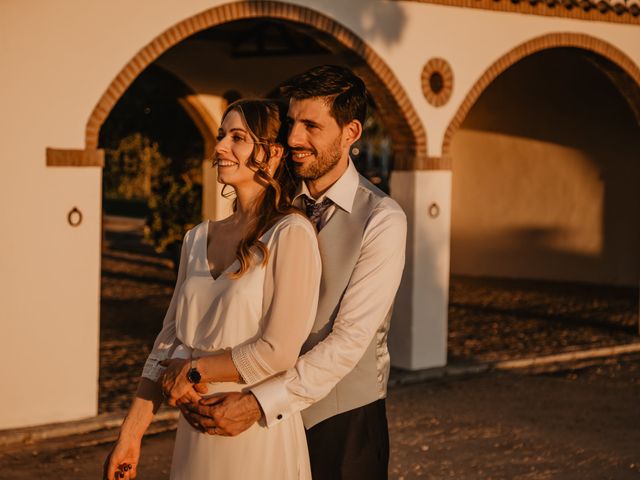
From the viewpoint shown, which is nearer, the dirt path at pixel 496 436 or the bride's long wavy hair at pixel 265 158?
the bride's long wavy hair at pixel 265 158

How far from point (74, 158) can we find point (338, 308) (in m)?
4.96

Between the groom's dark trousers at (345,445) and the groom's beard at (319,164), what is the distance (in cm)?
74

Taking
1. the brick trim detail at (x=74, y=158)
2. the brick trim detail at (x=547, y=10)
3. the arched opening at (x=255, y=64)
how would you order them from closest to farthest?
the brick trim detail at (x=74, y=158), the arched opening at (x=255, y=64), the brick trim detail at (x=547, y=10)

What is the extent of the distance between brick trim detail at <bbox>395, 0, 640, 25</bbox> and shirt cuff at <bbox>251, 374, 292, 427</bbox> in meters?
7.32

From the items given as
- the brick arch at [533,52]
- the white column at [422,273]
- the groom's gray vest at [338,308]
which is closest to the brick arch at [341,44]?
the white column at [422,273]

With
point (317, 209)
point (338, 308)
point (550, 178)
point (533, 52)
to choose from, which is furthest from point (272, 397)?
point (550, 178)

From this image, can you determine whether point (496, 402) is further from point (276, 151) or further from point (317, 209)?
point (276, 151)

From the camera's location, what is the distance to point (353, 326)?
3.23 m

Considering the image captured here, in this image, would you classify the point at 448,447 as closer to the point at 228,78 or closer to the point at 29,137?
the point at 29,137

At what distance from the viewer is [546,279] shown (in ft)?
56.2

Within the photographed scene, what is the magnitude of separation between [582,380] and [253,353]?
7525mm

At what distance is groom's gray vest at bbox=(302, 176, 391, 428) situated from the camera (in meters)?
3.34

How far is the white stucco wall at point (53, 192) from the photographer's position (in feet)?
25.1

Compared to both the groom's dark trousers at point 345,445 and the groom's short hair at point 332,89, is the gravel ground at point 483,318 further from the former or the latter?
the groom's short hair at point 332,89
